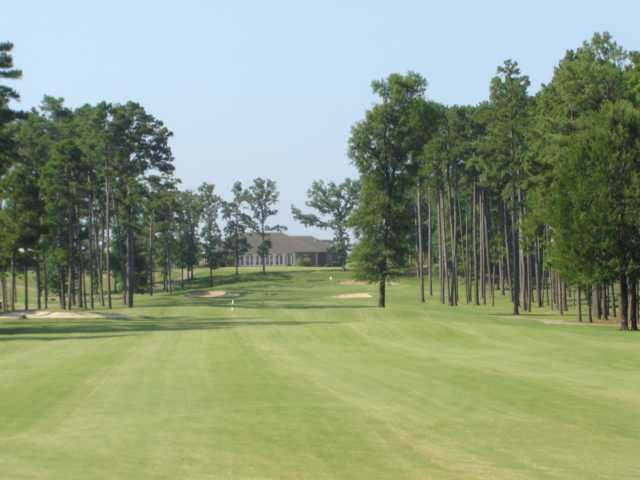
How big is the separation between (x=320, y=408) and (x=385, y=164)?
62.5m

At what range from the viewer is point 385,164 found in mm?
79562

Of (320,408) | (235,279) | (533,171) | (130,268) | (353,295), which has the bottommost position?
(353,295)

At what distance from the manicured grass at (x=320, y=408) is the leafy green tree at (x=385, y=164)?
3754 cm

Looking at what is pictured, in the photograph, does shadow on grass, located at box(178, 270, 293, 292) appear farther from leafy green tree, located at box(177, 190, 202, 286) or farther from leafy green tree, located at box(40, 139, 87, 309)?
leafy green tree, located at box(40, 139, 87, 309)

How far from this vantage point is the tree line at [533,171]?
5181cm

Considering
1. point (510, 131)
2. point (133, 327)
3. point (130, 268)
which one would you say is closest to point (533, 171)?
point (510, 131)

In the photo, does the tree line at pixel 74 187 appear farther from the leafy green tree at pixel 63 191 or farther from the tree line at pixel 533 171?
the tree line at pixel 533 171

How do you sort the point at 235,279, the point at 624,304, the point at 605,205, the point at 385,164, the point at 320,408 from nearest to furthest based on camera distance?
1. the point at 320,408
2. the point at 605,205
3. the point at 624,304
4. the point at 385,164
5. the point at 235,279

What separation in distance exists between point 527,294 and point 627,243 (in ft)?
97.8

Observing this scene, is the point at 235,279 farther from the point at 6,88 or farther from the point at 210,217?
the point at 6,88

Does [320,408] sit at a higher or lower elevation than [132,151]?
lower

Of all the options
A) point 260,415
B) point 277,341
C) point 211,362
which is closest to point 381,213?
point 277,341

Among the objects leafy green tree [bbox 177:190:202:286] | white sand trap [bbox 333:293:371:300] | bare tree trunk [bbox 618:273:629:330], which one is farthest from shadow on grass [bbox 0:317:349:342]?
leafy green tree [bbox 177:190:202:286]

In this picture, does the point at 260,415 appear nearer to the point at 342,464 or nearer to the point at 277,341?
the point at 342,464
